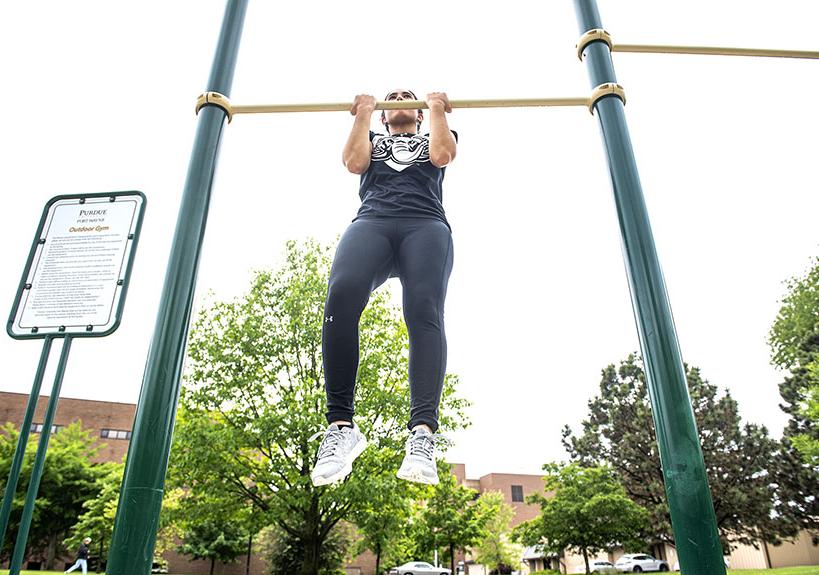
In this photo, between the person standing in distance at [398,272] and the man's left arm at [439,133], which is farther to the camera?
the man's left arm at [439,133]

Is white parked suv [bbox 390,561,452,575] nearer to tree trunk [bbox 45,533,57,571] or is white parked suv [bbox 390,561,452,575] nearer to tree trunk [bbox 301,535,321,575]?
tree trunk [bbox 301,535,321,575]

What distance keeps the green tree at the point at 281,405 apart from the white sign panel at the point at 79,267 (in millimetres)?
12680

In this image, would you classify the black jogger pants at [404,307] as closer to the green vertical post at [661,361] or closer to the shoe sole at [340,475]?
the shoe sole at [340,475]

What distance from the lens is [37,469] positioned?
9.12 ft

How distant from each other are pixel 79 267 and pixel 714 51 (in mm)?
3954

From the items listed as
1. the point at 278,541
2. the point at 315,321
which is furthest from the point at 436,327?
the point at 278,541

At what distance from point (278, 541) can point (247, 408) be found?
1740 centimetres

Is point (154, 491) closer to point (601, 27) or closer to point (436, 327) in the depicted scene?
point (436, 327)

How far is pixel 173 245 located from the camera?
2.87 m

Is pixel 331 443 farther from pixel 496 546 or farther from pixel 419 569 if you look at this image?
pixel 496 546

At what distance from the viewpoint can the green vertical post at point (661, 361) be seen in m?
2.12

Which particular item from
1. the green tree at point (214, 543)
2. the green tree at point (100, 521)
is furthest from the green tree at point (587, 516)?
the green tree at point (214, 543)

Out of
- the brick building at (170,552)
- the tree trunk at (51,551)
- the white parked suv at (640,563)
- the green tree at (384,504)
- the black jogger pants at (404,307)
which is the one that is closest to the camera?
the black jogger pants at (404,307)

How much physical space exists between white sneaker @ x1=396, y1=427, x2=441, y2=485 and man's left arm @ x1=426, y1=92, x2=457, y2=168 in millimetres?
1494
